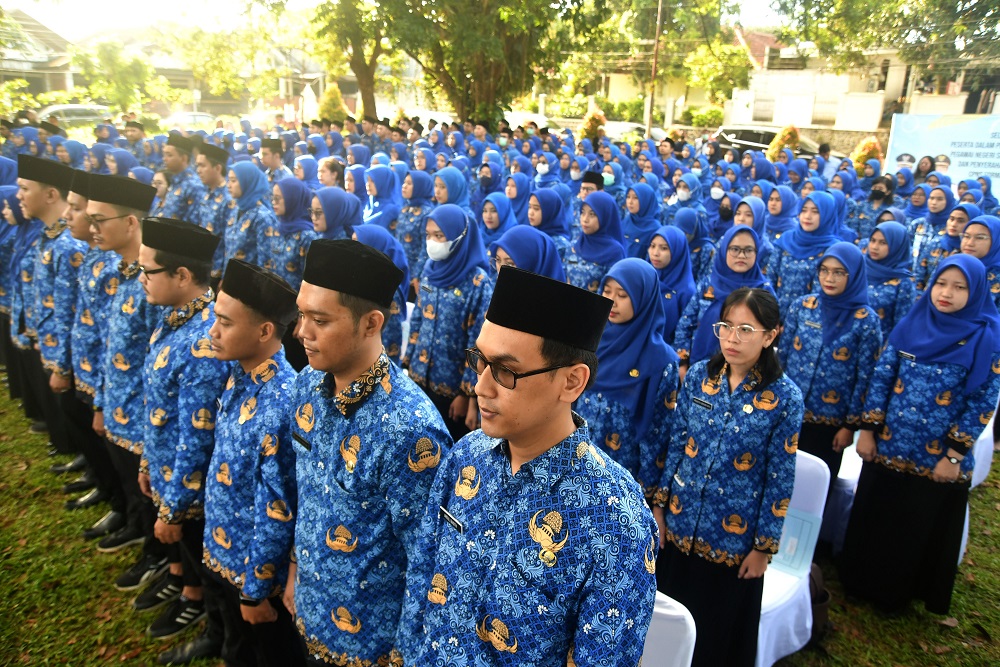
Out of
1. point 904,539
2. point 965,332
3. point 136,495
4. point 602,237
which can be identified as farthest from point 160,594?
point 965,332

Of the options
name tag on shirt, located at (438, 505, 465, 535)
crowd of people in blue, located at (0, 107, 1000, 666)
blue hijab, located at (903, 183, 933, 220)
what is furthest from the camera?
blue hijab, located at (903, 183, 933, 220)

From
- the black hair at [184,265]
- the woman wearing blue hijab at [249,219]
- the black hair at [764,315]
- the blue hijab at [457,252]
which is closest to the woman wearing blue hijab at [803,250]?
the blue hijab at [457,252]

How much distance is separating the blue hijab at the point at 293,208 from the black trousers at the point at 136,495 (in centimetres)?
259

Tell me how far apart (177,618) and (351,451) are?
79.9 inches

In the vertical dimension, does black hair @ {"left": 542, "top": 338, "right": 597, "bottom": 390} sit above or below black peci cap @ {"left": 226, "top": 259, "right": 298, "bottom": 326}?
above

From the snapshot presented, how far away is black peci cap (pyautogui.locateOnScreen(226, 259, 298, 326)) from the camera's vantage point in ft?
7.80

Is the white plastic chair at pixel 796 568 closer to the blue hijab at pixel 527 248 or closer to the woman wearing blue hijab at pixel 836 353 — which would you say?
the woman wearing blue hijab at pixel 836 353

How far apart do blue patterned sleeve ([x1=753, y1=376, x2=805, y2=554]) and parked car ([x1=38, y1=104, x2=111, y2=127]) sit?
2190 cm

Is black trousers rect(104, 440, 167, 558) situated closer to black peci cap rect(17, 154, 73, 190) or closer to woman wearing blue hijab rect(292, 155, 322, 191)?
black peci cap rect(17, 154, 73, 190)

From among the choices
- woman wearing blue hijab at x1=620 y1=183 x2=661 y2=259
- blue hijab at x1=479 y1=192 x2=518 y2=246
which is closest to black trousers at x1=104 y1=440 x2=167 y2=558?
blue hijab at x1=479 y1=192 x2=518 y2=246

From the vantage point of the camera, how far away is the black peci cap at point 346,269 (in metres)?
2.04

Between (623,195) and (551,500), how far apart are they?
8441 millimetres

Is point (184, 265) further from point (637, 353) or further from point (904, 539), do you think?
point (904, 539)

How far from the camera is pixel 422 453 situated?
196 cm
